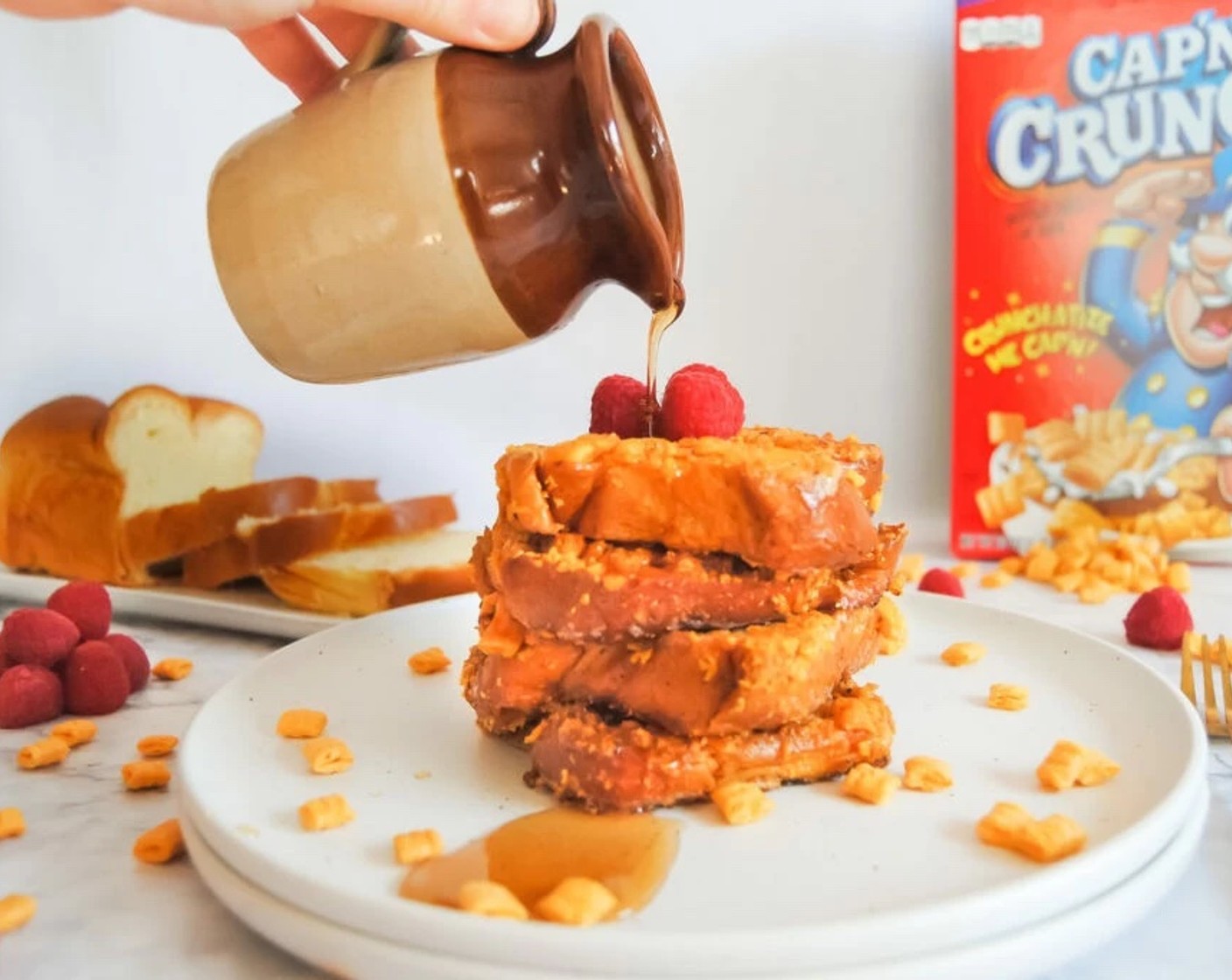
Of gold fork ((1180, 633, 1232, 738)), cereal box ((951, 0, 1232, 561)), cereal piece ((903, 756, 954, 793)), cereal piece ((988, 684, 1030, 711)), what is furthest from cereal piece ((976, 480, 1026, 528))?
cereal piece ((903, 756, 954, 793))

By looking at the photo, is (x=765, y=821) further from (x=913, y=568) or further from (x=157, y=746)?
(x=913, y=568)

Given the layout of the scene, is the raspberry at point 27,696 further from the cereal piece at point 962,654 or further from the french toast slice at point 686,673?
the cereal piece at point 962,654

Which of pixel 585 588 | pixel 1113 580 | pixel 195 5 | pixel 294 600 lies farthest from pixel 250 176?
pixel 1113 580

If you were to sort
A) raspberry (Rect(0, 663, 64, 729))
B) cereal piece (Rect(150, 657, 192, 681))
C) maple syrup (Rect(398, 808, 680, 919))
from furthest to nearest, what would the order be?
cereal piece (Rect(150, 657, 192, 681)) < raspberry (Rect(0, 663, 64, 729)) < maple syrup (Rect(398, 808, 680, 919))

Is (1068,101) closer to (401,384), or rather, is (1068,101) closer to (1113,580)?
(1113,580)

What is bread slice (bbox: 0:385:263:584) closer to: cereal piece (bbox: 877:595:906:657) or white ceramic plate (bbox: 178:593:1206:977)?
white ceramic plate (bbox: 178:593:1206:977)

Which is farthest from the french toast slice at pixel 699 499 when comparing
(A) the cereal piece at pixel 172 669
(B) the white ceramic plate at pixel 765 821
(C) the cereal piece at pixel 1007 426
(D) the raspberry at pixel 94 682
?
(C) the cereal piece at pixel 1007 426
